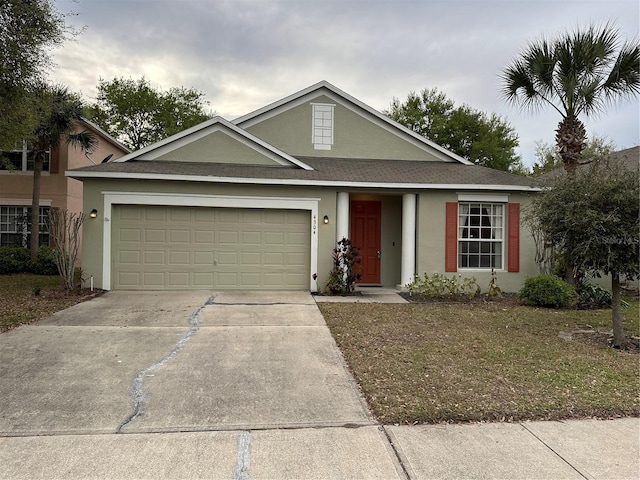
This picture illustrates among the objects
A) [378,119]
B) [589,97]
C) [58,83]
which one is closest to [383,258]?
[378,119]

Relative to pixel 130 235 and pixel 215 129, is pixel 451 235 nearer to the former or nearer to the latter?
pixel 215 129

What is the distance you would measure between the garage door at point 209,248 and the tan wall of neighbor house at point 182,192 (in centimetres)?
34

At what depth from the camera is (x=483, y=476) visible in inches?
107

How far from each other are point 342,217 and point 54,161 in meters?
12.1

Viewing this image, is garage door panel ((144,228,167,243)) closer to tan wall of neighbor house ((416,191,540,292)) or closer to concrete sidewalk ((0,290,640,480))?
concrete sidewalk ((0,290,640,480))

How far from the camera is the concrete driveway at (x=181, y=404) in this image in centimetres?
283

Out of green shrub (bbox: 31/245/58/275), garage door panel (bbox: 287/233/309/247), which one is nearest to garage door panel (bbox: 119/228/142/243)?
garage door panel (bbox: 287/233/309/247)

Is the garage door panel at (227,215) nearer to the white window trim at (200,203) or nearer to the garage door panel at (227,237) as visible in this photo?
the white window trim at (200,203)

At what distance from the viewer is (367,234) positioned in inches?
447

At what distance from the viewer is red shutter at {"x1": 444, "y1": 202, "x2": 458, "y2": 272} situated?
10352mm

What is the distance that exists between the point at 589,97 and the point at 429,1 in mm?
4490

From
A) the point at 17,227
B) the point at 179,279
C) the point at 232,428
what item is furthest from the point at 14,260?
the point at 232,428

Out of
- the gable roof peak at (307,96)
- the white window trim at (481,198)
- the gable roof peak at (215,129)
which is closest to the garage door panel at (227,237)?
the gable roof peak at (215,129)

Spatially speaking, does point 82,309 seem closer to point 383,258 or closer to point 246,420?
point 246,420
